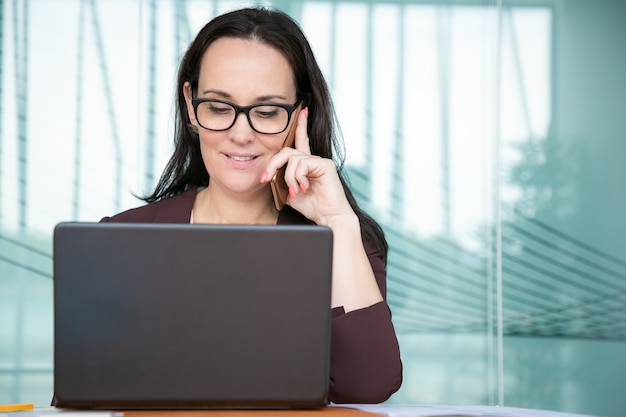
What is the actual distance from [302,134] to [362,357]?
657 mm

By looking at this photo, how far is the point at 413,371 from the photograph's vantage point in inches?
167

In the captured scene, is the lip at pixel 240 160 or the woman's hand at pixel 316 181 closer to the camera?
the woman's hand at pixel 316 181

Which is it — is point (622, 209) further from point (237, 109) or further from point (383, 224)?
point (237, 109)

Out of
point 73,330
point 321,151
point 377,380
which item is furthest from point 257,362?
point 321,151

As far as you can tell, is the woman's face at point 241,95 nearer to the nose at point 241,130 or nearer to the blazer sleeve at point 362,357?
the nose at point 241,130

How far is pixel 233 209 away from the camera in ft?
7.09

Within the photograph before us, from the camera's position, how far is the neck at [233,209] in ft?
7.08

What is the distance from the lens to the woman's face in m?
1.94

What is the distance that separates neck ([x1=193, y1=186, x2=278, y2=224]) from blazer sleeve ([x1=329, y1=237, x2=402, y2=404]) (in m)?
0.57

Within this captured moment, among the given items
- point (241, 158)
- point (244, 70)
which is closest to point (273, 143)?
point (241, 158)

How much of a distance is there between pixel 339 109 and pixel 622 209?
153cm

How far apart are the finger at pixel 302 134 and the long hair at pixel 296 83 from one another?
0.19 ft

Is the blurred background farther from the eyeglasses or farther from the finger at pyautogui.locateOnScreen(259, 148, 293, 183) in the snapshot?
the finger at pyautogui.locateOnScreen(259, 148, 293, 183)

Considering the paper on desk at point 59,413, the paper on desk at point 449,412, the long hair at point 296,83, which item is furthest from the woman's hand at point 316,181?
the paper on desk at point 59,413
